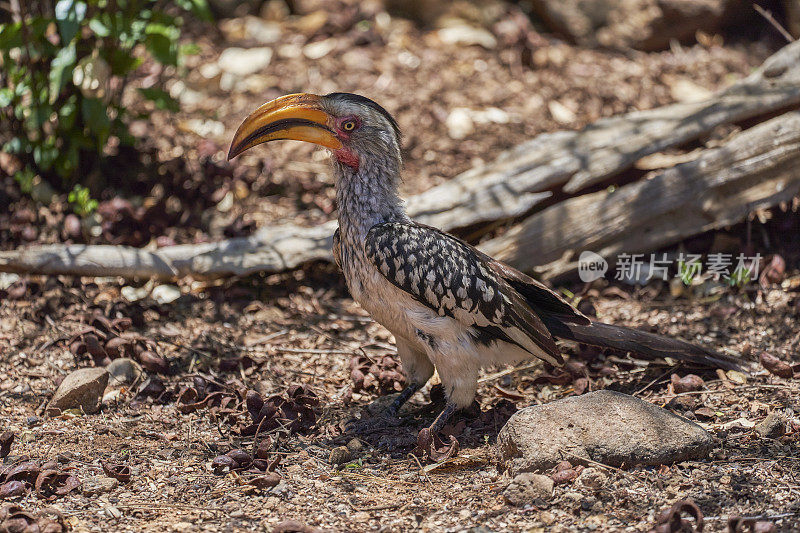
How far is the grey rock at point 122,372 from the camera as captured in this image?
4.54 m

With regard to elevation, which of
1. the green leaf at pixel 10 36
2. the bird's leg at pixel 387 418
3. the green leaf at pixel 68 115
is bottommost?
the bird's leg at pixel 387 418

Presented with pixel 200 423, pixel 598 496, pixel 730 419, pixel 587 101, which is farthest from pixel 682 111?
pixel 200 423

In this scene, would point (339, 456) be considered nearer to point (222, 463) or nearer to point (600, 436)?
point (222, 463)

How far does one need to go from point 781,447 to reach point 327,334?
2.68 metres

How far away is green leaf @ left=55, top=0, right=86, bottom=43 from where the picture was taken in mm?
4953

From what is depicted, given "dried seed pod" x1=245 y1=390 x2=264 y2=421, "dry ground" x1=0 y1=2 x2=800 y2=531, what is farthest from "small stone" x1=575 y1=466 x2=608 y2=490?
"dried seed pod" x1=245 y1=390 x2=264 y2=421

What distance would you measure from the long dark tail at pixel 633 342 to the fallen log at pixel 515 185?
119 centimetres

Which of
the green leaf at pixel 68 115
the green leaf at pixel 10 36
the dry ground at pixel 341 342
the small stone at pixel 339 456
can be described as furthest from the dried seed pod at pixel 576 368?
the green leaf at pixel 10 36

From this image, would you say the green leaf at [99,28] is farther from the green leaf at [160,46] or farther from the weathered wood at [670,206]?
the weathered wood at [670,206]

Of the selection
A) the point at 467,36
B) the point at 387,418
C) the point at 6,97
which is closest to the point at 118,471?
the point at 387,418

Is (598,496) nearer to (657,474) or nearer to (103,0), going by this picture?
(657,474)

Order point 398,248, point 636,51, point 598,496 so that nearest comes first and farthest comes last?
1. point 598,496
2. point 398,248
3. point 636,51

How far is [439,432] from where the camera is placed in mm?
4195

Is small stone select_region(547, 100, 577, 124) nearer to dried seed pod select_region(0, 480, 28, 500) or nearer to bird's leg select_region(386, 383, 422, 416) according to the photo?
bird's leg select_region(386, 383, 422, 416)
